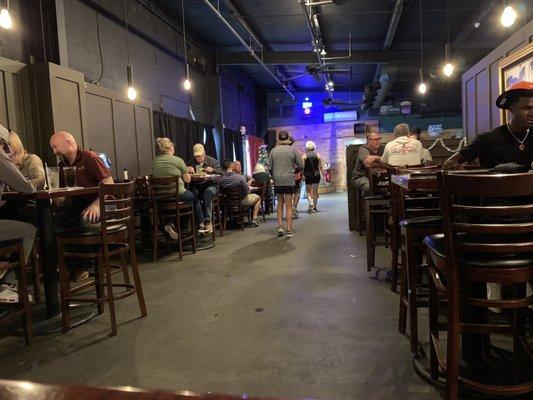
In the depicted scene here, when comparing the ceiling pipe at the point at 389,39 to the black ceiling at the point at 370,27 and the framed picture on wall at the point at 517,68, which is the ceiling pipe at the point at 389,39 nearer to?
the black ceiling at the point at 370,27

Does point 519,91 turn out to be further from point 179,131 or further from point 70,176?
point 179,131

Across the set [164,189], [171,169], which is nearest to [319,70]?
[171,169]

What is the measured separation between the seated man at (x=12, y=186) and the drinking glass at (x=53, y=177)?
0.28m

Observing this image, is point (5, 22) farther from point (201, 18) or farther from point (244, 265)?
point (201, 18)

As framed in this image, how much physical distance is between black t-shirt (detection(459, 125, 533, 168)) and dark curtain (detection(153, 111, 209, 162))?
6161mm

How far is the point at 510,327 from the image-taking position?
1.66 meters

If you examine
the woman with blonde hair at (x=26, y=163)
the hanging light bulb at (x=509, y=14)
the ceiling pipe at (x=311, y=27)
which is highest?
the ceiling pipe at (x=311, y=27)

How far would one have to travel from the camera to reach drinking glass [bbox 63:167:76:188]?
295 centimetres

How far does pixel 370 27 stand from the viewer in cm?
905

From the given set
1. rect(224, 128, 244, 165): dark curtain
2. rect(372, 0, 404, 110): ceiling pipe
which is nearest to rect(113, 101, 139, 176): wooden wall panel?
rect(224, 128, 244, 165): dark curtain

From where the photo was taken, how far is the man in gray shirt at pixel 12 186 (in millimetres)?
Result: 2406

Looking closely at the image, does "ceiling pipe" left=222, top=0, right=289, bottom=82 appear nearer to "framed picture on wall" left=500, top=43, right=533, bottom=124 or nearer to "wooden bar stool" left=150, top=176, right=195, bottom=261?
"wooden bar stool" left=150, top=176, right=195, bottom=261

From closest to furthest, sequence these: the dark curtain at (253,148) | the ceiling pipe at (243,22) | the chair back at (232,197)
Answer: the chair back at (232,197)
the ceiling pipe at (243,22)
the dark curtain at (253,148)

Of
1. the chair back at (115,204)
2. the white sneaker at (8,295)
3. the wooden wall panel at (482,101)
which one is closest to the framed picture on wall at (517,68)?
the wooden wall panel at (482,101)
